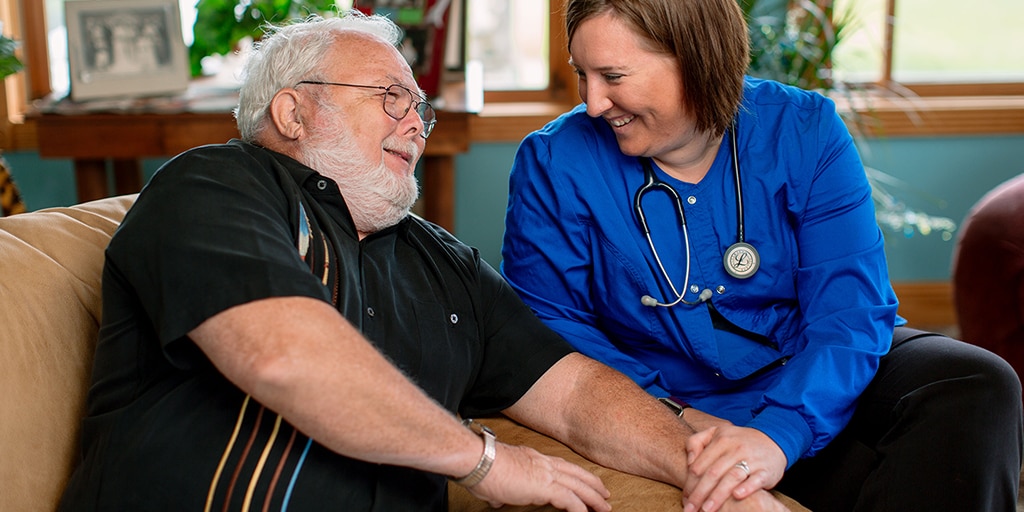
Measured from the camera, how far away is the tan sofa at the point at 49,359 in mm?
1360

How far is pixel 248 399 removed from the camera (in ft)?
4.35

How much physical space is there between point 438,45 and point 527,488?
1.94 metres

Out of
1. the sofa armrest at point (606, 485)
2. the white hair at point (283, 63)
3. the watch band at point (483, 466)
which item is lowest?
the sofa armrest at point (606, 485)

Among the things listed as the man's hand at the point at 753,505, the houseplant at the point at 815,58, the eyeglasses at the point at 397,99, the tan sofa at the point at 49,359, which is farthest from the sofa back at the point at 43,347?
the houseplant at the point at 815,58

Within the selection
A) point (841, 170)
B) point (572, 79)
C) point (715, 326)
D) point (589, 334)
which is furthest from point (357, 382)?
point (572, 79)

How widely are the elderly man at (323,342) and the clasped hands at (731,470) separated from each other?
1.1 inches

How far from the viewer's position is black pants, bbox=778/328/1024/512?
148cm

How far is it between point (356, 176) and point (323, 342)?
0.46m

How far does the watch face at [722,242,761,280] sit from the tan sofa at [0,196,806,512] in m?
0.42

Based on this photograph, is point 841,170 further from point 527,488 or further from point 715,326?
point 527,488

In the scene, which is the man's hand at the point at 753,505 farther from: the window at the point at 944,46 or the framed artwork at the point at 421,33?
the window at the point at 944,46

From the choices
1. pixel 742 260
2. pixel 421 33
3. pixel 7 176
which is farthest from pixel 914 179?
pixel 7 176

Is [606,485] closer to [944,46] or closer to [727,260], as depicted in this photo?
[727,260]

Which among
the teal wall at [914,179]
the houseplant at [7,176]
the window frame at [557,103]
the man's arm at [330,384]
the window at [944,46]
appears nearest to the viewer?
the man's arm at [330,384]
